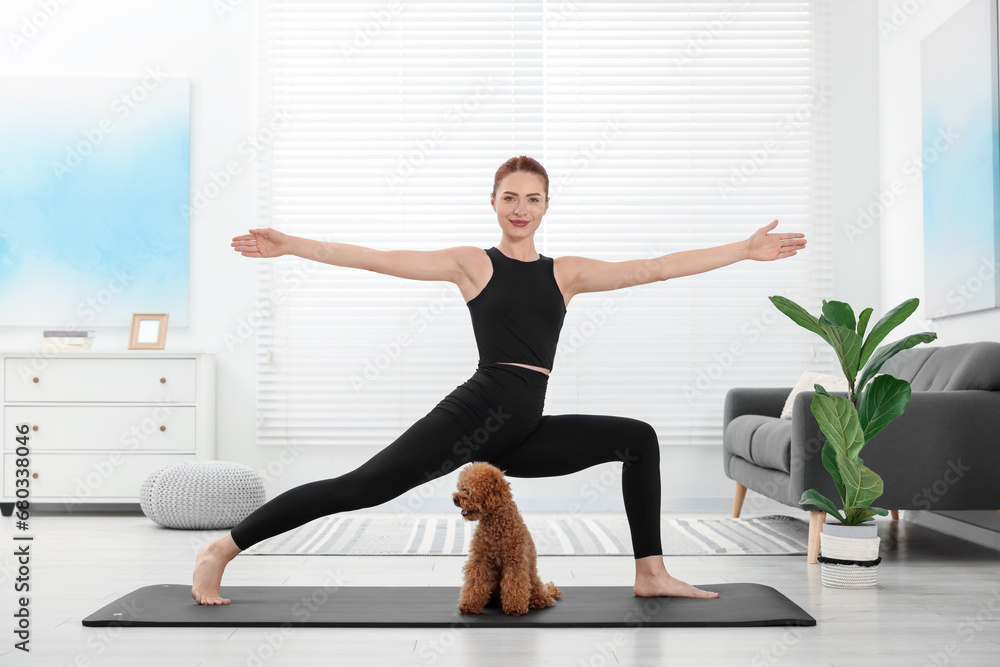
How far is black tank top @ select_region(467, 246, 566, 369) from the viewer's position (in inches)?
94.0

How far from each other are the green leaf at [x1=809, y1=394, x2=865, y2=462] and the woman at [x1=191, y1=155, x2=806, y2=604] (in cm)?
56

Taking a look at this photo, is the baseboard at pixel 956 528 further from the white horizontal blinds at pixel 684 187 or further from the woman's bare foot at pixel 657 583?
the woman's bare foot at pixel 657 583

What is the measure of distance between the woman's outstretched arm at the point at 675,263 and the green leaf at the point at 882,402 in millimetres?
603

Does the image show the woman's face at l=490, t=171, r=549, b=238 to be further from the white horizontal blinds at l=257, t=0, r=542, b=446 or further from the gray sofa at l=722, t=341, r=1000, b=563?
the white horizontal blinds at l=257, t=0, r=542, b=446

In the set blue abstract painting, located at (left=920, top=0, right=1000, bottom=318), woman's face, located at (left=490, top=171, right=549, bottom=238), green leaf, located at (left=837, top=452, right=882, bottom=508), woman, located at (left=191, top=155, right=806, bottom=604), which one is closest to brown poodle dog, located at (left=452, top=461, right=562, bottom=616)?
woman, located at (left=191, top=155, right=806, bottom=604)

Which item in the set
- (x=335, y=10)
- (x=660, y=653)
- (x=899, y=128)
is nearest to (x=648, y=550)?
(x=660, y=653)

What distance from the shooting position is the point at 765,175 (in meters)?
4.88

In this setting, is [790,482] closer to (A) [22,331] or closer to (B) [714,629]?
(B) [714,629]

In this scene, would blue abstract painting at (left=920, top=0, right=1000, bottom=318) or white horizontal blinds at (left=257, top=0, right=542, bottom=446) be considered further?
white horizontal blinds at (left=257, top=0, right=542, bottom=446)

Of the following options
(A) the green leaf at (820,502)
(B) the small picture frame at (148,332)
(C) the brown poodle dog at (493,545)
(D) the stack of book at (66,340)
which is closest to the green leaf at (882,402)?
(A) the green leaf at (820,502)

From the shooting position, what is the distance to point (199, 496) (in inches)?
155

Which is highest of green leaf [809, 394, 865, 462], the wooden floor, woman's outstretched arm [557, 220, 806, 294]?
woman's outstretched arm [557, 220, 806, 294]

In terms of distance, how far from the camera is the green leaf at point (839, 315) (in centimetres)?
277

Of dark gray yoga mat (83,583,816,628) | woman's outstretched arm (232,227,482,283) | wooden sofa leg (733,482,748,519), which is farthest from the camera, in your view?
wooden sofa leg (733,482,748,519)
